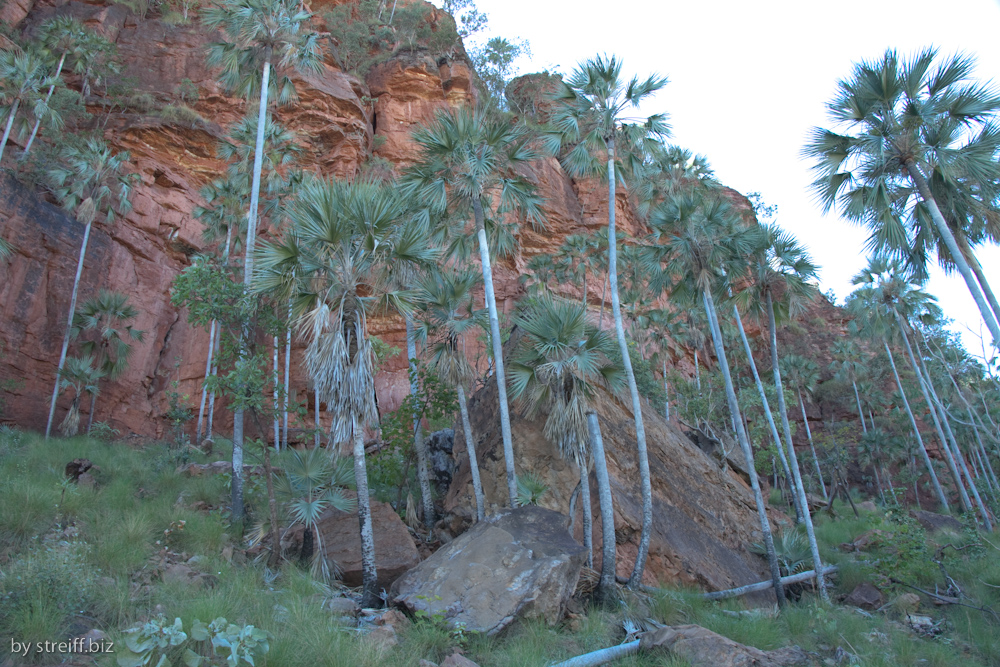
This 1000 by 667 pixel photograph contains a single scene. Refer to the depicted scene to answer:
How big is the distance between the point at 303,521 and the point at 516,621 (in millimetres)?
5092

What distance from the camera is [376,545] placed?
1202cm

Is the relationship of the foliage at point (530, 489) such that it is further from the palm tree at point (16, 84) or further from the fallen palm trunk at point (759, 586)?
the palm tree at point (16, 84)

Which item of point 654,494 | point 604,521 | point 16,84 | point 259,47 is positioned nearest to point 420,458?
point 604,521

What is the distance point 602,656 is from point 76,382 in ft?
76.0

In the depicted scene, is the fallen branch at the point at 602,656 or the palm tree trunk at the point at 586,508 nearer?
the fallen branch at the point at 602,656

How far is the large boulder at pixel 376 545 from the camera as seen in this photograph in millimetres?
11562

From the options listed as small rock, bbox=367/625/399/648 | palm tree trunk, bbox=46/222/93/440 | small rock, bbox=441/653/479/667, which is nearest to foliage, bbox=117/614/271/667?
small rock, bbox=367/625/399/648

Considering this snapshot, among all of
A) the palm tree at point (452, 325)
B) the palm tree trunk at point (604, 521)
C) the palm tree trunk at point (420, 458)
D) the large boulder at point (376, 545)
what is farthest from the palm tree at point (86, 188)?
the palm tree trunk at point (604, 521)

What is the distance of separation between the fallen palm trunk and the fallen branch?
4.71 meters

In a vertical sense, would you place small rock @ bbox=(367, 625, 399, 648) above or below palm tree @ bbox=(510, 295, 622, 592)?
below

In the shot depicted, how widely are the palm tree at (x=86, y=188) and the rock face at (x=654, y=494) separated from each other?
17.6 m

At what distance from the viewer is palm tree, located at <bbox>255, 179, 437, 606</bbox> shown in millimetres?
10828

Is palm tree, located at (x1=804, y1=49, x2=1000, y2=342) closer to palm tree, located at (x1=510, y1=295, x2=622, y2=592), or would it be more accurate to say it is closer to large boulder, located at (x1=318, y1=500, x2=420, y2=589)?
palm tree, located at (x1=510, y1=295, x2=622, y2=592)

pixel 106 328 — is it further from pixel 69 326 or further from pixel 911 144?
pixel 911 144
